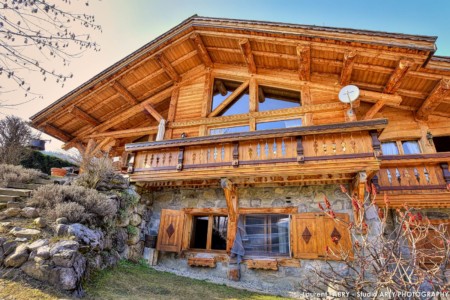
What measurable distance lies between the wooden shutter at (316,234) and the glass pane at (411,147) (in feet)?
11.1

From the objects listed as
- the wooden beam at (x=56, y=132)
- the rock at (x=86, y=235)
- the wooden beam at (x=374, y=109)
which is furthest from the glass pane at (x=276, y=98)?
the wooden beam at (x=56, y=132)

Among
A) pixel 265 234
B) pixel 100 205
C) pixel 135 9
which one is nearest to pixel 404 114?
pixel 265 234

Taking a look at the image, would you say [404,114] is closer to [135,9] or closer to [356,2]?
[356,2]

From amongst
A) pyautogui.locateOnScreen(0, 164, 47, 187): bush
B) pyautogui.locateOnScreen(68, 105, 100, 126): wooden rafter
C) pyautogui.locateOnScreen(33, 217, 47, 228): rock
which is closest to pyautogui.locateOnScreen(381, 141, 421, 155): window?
pyautogui.locateOnScreen(33, 217, 47, 228): rock

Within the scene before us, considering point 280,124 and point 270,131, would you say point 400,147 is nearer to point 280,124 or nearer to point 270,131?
point 280,124

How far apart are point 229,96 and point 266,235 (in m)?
5.13

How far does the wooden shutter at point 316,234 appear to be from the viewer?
21.2 ft

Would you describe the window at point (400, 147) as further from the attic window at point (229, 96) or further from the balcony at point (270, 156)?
the attic window at point (229, 96)

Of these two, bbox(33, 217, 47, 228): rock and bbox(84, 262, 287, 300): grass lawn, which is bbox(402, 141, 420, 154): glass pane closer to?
bbox(84, 262, 287, 300): grass lawn

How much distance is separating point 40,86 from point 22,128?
863 cm

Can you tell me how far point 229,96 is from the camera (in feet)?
31.7

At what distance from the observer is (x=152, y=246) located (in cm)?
765

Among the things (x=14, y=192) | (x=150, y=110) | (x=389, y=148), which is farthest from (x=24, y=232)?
(x=389, y=148)

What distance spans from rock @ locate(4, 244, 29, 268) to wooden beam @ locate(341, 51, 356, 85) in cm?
863
